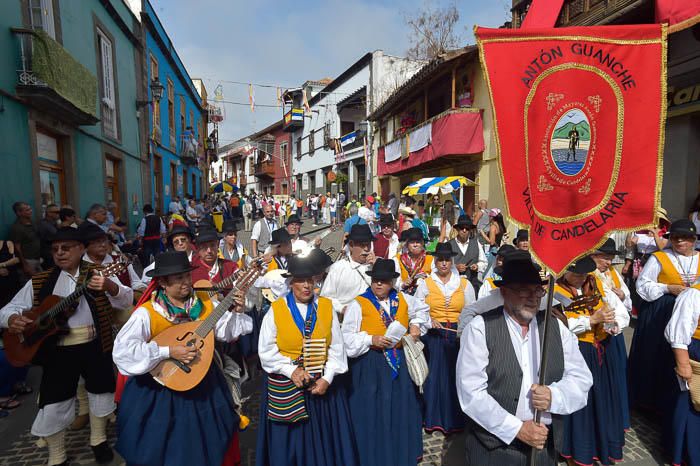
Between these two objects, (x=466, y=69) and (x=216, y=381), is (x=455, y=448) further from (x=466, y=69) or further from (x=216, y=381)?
(x=466, y=69)

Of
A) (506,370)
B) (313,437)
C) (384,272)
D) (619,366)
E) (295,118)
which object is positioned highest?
(295,118)

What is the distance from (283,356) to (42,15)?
9265 mm

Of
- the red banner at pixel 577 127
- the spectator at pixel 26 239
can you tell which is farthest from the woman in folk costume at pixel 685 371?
the spectator at pixel 26 239

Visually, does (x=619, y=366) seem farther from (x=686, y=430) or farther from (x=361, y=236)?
(x=361, y=236)

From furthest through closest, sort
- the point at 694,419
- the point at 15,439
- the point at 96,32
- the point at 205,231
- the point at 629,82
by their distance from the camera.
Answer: the point at 96,32 → the point at 205,231 → the point at 15,439 → the point at 694,419 → the point at 629,82

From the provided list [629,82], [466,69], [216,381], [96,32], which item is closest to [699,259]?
[629,82]

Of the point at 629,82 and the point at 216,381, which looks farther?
the point at 216,381

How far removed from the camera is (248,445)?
146 inches

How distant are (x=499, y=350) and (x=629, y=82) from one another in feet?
5.36

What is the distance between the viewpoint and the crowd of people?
2.31 m

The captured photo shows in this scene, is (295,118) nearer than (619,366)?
No

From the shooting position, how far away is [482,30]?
205 cm

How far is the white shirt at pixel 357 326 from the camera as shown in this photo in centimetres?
322

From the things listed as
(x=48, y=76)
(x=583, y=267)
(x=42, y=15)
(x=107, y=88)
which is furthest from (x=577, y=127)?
(x=107, y=88)
